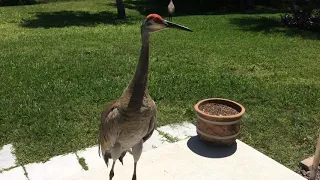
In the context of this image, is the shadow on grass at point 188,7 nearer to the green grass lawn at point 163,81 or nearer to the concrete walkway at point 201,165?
the green grass lawn at point 163,81

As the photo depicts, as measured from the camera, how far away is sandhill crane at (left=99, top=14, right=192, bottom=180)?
9.50 ft

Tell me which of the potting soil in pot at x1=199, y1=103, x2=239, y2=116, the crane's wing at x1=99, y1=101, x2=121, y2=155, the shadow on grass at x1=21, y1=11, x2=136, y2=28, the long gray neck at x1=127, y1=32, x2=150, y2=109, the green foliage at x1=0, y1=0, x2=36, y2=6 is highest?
the long gray neck at x1=127, y1=32, x2=150, y2=109

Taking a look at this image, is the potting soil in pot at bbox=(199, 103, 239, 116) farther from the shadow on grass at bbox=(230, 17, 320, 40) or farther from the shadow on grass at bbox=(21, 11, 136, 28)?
the shadow on grass at bbox=(21, 11, 136, 28)

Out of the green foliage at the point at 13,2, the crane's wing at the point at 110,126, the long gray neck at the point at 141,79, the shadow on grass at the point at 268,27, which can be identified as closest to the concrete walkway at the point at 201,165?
the crane's wing at the point at 110,126

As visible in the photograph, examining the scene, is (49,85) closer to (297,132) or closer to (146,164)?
(146,164)

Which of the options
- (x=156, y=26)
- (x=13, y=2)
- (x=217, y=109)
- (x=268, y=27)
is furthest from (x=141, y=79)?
(x=13, y=2)

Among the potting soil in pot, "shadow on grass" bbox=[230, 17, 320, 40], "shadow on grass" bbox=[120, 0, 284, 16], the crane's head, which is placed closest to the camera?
the crane's head

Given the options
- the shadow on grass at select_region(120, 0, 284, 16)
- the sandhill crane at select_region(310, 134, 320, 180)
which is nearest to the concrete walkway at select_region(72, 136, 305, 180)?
the sandhill crane at select_region(310, 134, 320, 180)

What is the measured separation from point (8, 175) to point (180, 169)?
6.53 feet

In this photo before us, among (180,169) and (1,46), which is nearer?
(180,169)

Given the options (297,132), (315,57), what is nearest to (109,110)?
(297,132)

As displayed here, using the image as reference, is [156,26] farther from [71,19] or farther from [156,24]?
[71,19]

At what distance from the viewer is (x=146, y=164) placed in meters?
4.18

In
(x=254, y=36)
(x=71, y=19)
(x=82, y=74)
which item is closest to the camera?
(x=82, y=74)
